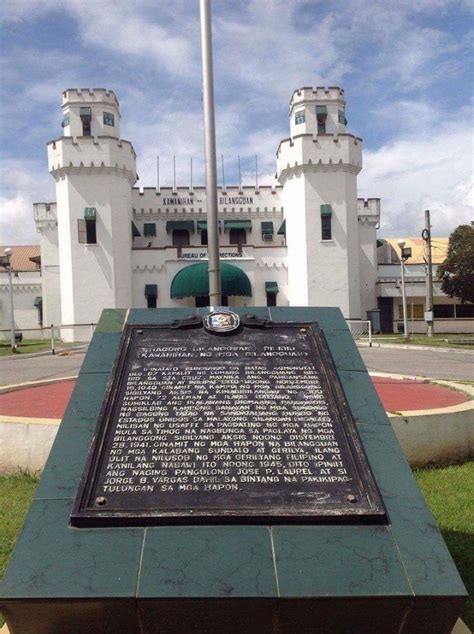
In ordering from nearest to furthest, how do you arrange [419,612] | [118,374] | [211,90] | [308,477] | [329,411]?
[419,612] < [308,477] < [329,411] < [118,374] < [211,90]

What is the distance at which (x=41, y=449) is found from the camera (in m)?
5.93

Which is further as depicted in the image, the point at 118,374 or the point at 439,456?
the point at 439,456

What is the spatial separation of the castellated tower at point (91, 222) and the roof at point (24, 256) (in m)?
15.0

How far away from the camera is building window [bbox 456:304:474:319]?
134ft

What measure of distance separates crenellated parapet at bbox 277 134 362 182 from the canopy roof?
7187 millimetres

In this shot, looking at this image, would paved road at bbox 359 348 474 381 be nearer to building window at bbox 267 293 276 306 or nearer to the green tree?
building window at bbox 267 293 276 306

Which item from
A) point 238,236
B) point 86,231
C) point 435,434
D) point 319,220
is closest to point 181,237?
point 238,236

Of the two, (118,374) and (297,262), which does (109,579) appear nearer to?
(118,374)

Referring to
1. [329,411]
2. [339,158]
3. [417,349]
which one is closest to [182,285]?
[339,158]

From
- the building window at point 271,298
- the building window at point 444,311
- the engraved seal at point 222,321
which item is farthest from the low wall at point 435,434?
the building window at point 444,311

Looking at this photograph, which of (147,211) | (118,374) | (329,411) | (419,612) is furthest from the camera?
(147,211)

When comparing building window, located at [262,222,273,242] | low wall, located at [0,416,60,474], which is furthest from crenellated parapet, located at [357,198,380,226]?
low wall, located at [0,416,60,474]

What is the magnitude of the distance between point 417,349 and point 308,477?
2251 cm

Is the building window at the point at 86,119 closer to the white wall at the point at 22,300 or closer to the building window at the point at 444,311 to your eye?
the white wall at the point at 22,300
